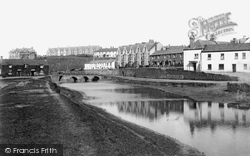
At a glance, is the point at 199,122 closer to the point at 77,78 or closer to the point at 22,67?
the point at 77,78

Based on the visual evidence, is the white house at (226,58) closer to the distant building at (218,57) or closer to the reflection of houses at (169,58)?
the distant building at (218,57)

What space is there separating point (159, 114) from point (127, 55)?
113 m

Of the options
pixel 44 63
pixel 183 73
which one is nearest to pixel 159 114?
pixel 183 73

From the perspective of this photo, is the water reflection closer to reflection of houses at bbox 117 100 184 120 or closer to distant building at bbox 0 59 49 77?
reflection of houses at bbox 117 100 184 120

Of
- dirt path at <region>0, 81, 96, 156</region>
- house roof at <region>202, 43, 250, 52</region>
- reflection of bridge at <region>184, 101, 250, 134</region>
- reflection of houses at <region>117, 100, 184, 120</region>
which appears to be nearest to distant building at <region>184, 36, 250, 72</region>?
house roof at <region>202, 43, 250, 52</region>

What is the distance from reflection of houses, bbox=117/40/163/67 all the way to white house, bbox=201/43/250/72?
50.8 m

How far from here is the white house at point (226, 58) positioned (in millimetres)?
65812

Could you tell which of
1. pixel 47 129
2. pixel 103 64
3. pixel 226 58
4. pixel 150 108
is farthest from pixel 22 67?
pixel 47 129

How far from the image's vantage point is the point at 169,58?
103m

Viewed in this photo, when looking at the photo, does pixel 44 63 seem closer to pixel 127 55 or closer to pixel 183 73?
pixel 127 55

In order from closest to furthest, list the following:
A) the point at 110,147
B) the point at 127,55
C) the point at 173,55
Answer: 1. the point at 110,147
2. the point at 173,55
3. the point at 127,55

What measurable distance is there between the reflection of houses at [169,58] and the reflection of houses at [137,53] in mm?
10091

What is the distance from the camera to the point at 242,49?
6600cm

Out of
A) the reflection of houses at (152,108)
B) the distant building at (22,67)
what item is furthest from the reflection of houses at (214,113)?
the distant building at (22,67)
